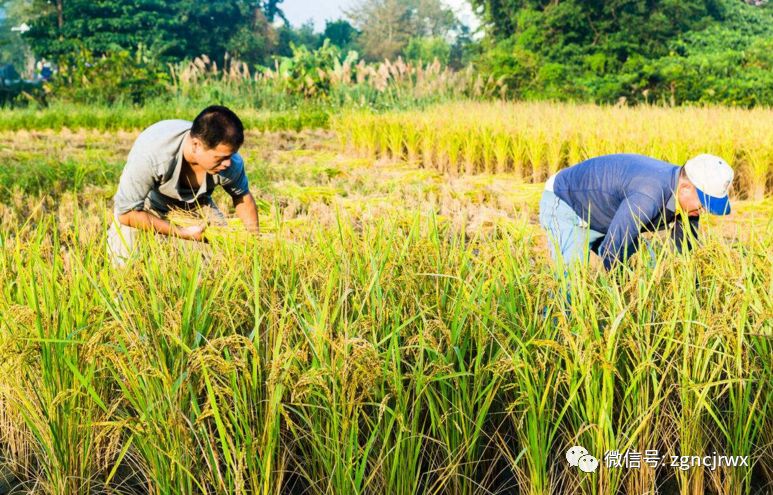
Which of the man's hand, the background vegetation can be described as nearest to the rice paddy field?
the man's hand

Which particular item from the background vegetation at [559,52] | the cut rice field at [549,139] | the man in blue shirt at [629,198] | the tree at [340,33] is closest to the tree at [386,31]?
the tree at [340,33]

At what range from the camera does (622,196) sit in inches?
130

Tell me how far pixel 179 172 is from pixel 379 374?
1.81 metres

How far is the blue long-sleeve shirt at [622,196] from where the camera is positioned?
302 centimetres

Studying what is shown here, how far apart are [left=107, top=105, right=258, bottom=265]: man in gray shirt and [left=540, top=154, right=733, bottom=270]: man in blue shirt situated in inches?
53.1

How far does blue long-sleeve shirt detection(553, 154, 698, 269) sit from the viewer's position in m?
3.02

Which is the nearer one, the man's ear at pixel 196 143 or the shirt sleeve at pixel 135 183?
the man's ear at pixel 196 143

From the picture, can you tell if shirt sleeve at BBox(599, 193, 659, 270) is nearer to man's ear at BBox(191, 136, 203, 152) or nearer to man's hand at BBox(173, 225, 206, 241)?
man's hand at BBox(173, 225, 206, 241)

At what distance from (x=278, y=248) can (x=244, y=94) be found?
13.6 metres

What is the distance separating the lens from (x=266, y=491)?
1.76 metres

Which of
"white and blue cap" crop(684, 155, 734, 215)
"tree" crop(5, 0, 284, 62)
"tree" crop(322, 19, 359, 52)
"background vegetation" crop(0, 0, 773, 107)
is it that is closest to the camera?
"white and blue cap" crop(684, 155, 734, 215)

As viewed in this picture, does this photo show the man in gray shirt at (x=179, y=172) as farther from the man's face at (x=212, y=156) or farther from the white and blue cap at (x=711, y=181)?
the white and blue cap at (x=711, y=181)

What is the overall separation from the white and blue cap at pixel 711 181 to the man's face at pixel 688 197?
25 mm

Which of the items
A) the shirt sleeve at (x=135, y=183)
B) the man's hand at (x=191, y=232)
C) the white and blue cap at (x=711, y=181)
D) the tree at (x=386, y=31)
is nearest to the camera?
the man's hand at (x=191, y=232)
